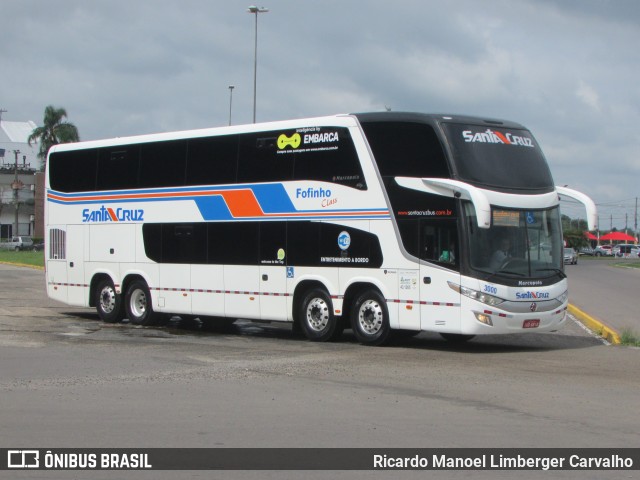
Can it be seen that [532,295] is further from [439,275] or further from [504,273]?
[439,275]

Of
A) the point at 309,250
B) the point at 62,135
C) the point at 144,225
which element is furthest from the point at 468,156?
the point at 62,135

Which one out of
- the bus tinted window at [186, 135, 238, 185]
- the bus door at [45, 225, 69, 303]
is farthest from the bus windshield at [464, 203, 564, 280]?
the bus door at [45, 225, 69, 303]

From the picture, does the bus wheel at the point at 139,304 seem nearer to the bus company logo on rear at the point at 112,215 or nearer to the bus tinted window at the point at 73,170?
the bus company logo on rear at the point at 112,215

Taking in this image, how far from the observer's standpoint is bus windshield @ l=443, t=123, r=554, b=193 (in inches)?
627

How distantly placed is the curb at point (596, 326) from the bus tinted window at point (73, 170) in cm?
1187

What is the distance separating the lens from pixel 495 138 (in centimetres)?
1652

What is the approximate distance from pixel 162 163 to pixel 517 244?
27.1 ft

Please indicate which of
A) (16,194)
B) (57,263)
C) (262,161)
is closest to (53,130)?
(16,194)

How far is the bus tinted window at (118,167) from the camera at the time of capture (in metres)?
21.1

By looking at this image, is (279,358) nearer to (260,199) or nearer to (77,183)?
(260,199)

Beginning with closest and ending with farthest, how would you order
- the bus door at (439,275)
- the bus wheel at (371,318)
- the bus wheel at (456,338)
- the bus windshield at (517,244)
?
the bus windshield at (517,244), the bus door at (439,275), the bus wheel at (371,318), the bus wheel at (456,338)

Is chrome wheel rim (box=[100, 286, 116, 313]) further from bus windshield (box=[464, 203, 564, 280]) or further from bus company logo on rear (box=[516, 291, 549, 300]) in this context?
bus company logo on rear (box=[516, 291, 549, 300])

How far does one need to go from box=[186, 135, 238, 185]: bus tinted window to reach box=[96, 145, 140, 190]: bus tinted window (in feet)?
6.02

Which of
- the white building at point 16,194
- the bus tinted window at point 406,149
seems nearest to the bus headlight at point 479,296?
the bus tinted window at point 406,149
